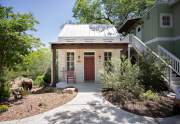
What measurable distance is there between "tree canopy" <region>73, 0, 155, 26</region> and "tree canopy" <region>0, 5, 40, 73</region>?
19215mm

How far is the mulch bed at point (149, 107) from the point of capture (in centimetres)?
830

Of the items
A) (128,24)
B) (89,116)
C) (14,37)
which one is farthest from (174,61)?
(128,24)

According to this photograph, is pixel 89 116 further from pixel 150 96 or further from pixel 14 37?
pixel 14 37

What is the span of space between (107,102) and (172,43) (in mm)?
8023

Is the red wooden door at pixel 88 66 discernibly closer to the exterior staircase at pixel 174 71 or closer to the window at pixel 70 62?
the window at pixel 70 62

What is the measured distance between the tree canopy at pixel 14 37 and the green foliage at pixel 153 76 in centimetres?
645

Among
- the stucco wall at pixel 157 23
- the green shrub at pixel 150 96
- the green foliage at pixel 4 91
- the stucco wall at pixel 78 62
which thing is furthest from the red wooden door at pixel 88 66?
the green shrub at pixel 150 96

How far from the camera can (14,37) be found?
1094 cm

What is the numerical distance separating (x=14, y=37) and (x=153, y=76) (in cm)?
775

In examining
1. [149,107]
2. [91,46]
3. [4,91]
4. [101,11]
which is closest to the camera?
[149,107]

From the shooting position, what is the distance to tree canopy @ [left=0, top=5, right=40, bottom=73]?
1080 cm

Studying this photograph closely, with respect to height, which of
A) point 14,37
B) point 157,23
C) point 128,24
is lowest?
point 14,37

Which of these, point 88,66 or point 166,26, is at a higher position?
point 166,26

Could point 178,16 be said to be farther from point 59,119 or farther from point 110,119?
point 59,119
